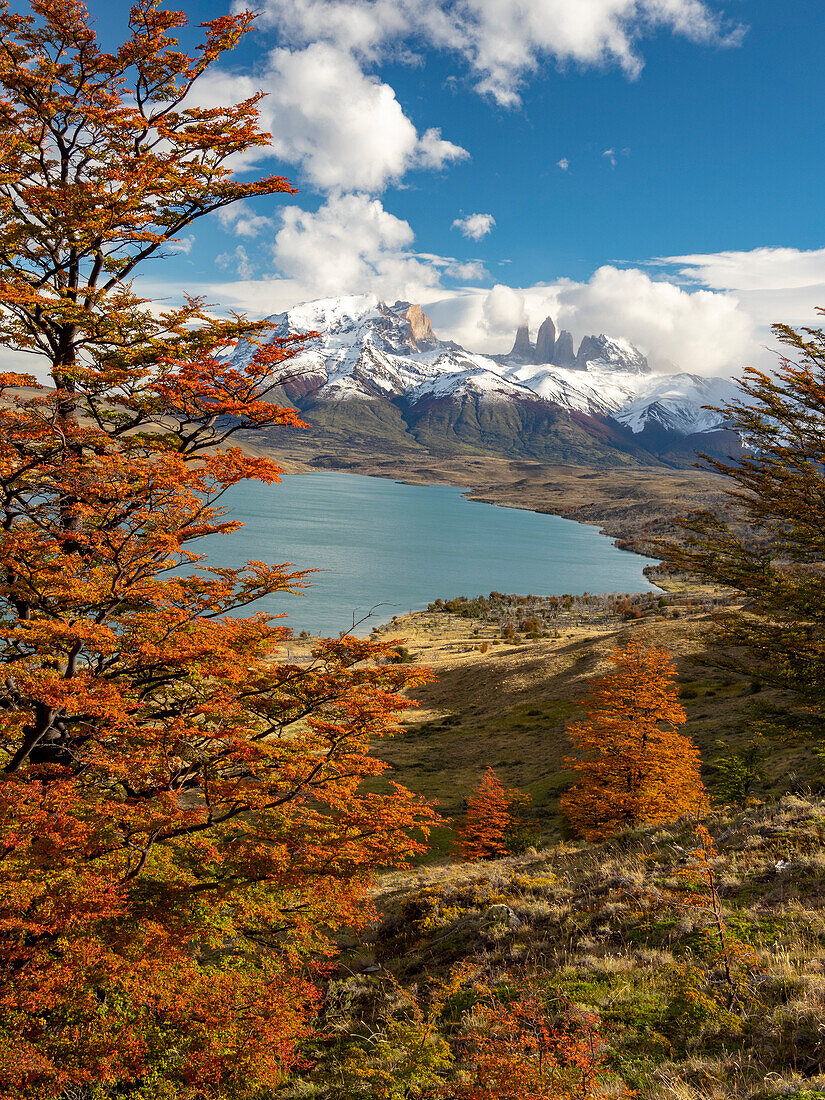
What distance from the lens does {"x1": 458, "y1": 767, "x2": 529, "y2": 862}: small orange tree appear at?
824 inches

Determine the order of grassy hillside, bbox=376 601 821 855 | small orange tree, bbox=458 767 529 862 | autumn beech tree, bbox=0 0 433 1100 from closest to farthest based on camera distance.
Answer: autumn beech tree, bbox=0 0 433 1100 → small orange tree, bbox=458 767 529 862 → grassy hillside, bbox=376 601 821 855

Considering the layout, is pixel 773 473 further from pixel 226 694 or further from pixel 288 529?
pixel 288 529

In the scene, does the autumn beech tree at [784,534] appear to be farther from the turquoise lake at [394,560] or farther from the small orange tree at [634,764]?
the turquoise lake at [394,560]

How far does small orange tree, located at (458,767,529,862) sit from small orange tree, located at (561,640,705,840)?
2.70 m

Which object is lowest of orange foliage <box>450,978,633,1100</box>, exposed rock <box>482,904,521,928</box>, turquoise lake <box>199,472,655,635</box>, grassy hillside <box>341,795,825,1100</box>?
turquoise lake <box>199,472,655,635</box>

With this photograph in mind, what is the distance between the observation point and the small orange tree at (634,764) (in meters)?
18.5

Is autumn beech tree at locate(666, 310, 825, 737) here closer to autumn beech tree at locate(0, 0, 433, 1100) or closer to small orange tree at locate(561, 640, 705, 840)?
small orange tree at locate(561, 640, 705, 840)

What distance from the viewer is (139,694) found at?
11797 millimetres

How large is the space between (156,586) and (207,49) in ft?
36.1

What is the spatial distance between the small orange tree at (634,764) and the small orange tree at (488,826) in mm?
2696

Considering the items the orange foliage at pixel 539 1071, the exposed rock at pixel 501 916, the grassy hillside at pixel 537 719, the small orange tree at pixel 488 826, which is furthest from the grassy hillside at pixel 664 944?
the grassy hillside at pixel 537 719

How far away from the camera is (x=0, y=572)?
420 inches

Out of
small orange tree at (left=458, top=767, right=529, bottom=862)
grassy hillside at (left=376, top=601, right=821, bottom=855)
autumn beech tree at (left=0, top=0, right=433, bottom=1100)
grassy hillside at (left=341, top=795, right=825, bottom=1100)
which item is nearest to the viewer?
grassy hillside at (left=341, top=795, right=825, bottom=1100)

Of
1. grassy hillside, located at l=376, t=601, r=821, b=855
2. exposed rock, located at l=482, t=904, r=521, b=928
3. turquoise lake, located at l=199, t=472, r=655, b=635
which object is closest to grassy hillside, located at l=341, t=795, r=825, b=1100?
exposed rock, located at l=482, t=904, r=521, b=928
